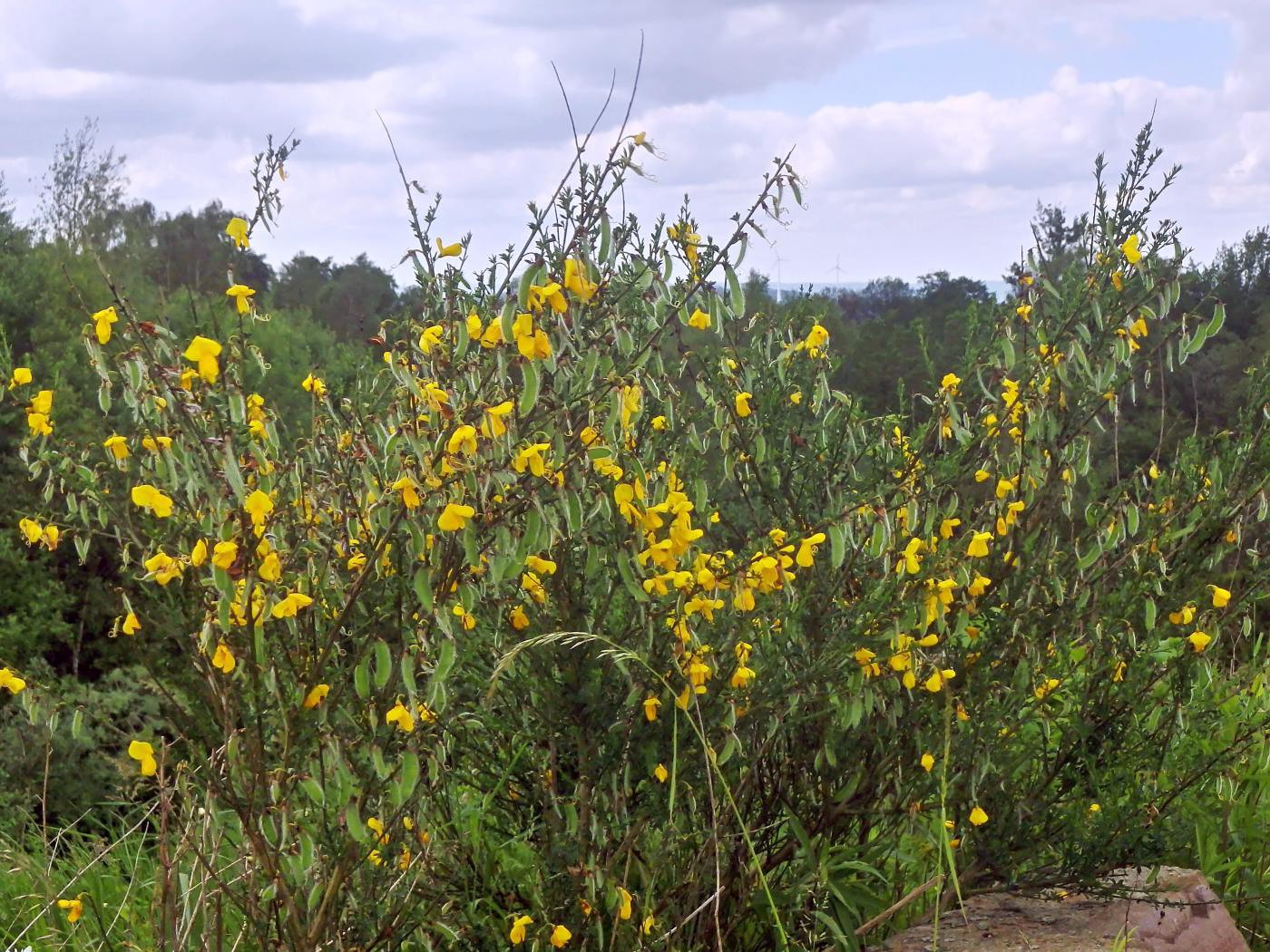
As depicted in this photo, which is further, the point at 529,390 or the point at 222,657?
the point at 222,657

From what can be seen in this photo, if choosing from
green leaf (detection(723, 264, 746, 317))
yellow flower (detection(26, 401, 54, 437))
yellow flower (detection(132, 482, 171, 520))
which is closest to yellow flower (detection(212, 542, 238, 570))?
yellow flower (detection(132, 482, 171, 520))

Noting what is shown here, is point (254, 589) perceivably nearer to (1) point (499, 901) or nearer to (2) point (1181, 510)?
(1) point (499, 901)

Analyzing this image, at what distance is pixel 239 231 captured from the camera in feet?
7.60

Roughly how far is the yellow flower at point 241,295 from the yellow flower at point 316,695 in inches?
27.0

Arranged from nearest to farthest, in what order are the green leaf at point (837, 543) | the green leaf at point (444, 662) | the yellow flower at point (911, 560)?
the green leaf at point (444, 662) → the green leaf at point (837, 543) → the yellow flower at point (911, 560)

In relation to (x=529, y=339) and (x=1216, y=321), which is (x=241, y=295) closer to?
(x=529, y=339)

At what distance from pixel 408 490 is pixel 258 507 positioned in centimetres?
27

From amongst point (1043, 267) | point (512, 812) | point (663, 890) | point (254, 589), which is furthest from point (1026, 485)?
point (254, 589)

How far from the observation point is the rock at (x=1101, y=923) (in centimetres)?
324

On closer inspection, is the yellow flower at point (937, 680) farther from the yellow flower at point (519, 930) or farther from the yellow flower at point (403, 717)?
the yellow flower at point (403, 717)

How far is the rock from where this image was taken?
10.6 feet

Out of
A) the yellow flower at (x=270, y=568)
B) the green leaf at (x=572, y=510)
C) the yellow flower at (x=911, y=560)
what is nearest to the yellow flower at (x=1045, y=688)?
the yellow flower at (x=911, y=560)

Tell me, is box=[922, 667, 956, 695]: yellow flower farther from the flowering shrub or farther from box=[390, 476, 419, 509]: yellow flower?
box=[390, 476, 419, 509]: yellow flower

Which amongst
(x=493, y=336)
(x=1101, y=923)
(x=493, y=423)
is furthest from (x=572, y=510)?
(x=1101, y=923)
